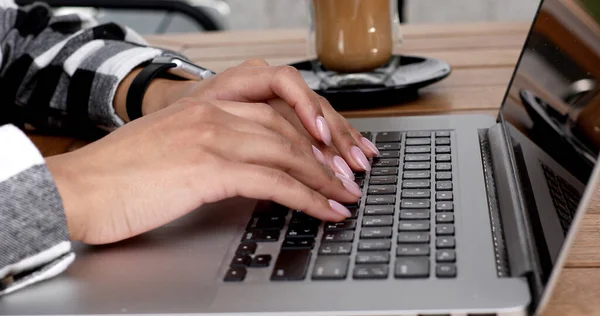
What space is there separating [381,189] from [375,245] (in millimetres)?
139

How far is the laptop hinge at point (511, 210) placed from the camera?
0.53 metres

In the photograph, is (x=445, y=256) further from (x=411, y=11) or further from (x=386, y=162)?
(x=411, y=11)

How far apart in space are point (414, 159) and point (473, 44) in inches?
23.4

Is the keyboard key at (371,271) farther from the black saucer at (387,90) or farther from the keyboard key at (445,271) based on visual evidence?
the black saucer at (387,90)

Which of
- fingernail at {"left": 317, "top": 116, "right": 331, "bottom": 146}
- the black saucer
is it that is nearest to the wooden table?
the black saucer

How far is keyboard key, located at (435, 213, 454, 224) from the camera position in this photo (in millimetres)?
608

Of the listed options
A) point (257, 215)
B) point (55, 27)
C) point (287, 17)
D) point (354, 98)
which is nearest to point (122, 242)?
point (257, 215)

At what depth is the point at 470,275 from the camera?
1.71 ft

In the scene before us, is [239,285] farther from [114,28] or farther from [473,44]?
[473,44]

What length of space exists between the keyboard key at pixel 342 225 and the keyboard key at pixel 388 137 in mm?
244

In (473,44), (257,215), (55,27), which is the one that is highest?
A: (257,215)

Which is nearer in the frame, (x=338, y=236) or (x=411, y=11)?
(x=338, y=236)

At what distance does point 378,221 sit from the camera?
0.62m

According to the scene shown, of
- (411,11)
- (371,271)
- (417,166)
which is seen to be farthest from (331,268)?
(411,11)
